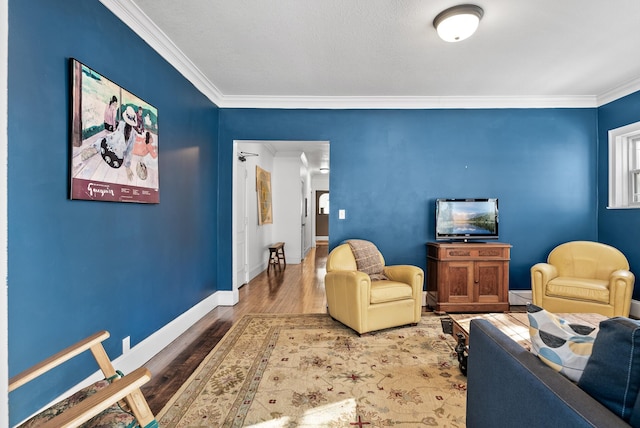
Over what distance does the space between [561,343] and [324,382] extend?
5.30ft

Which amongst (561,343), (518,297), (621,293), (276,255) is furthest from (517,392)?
(276,255)

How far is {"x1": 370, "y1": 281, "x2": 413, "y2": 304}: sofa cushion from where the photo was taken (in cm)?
310

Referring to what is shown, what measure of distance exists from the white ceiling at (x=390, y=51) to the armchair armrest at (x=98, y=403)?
2392 millimetres

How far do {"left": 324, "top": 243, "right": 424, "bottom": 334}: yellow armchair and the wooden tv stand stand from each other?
654 mm

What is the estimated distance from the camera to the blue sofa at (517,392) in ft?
2.67

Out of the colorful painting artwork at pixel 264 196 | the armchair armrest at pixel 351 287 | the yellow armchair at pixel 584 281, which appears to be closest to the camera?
the armchair armrest at pixel 351 287

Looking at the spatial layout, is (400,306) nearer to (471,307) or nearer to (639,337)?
(471,307)

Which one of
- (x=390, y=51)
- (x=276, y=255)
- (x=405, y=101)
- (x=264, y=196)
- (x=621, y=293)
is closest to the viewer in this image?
(x=390, y=51)

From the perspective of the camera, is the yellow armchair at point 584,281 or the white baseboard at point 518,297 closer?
the yellow armchair at point 584,281

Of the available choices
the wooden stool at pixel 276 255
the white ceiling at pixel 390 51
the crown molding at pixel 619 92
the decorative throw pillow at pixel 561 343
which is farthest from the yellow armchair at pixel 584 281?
the wooden stool at pixel 276 255

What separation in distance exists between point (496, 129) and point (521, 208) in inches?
43.4

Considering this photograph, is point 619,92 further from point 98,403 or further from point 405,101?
point 98,403

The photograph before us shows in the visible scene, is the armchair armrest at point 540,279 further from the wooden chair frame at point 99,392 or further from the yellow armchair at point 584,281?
the wooden chair frame at point 99,392

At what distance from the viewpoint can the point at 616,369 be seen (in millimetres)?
852
